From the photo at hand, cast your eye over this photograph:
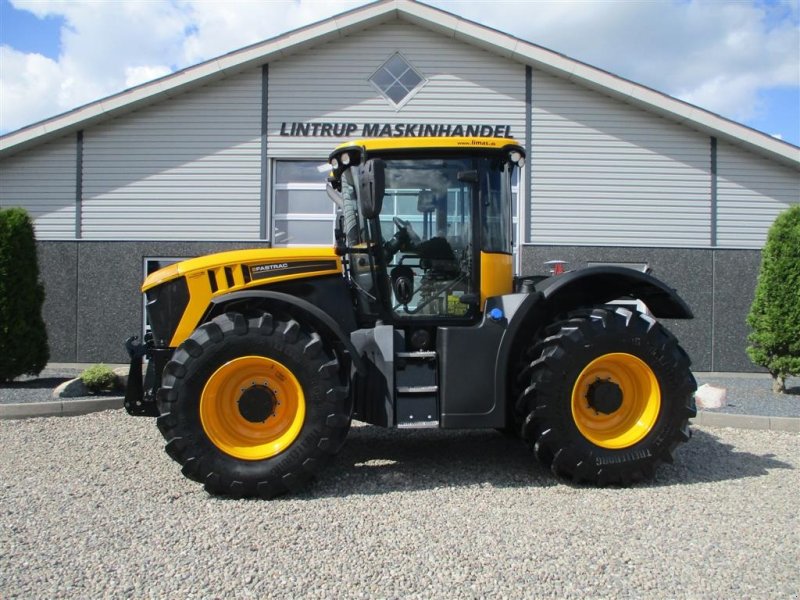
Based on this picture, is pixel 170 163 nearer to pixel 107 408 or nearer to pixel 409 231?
pixel 107 408

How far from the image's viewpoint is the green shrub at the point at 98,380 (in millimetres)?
8078

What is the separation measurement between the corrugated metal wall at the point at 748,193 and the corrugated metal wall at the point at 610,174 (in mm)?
312

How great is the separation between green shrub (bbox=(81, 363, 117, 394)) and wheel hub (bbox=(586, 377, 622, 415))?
19.8ft

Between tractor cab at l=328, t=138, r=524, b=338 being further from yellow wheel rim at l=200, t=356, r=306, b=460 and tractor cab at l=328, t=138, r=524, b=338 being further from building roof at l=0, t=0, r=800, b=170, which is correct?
building roof at l=0, t=0, r=800, b=170

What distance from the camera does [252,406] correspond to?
4602 mm

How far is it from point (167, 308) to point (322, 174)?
7331 millimetres

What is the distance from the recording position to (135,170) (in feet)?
39.4

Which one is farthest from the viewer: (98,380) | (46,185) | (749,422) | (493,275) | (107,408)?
(46,185)

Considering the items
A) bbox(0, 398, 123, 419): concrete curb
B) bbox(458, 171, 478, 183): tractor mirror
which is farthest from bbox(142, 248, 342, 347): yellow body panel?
bbox(0, 398, 123, 419): concrete curb

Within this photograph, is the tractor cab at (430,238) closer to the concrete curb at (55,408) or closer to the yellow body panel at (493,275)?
the yellow body panel at (493,275)

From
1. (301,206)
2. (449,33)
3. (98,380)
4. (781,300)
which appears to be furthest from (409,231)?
(449,33)

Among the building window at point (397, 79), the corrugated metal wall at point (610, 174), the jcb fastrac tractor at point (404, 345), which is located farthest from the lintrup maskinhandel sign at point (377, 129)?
the jcb fastrac tractor at point (404, 345)

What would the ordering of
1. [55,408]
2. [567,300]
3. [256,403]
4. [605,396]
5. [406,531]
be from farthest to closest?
[55,408] → [567,300] → [605,396] → [256,403] → [406,531]

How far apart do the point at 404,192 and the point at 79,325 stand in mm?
9109
